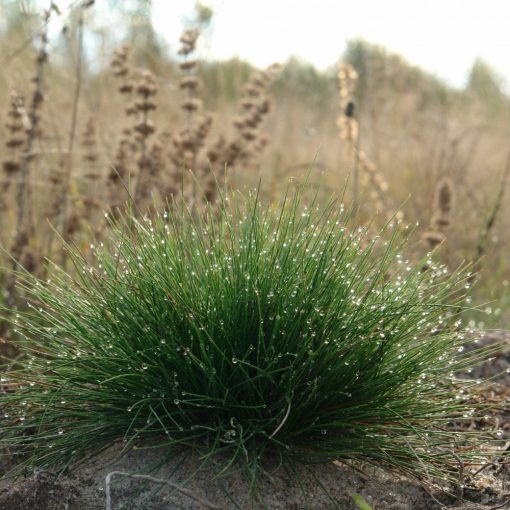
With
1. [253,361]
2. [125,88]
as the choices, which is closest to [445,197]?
[125,88]

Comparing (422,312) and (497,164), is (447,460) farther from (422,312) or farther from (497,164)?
(497,164)

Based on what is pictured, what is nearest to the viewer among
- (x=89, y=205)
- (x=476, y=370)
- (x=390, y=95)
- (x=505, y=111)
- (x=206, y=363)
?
(x=206, y=363)

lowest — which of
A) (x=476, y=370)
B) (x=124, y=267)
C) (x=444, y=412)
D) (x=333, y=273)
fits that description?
(x=476, y=370)

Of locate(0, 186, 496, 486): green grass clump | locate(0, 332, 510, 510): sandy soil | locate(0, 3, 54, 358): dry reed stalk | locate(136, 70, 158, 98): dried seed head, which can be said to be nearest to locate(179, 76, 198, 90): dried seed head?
locate(136, 70, 158, 98): dried seed head

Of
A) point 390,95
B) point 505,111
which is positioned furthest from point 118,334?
point 505,111

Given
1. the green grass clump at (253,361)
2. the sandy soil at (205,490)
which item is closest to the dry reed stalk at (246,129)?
the green grass clump at (253,361)

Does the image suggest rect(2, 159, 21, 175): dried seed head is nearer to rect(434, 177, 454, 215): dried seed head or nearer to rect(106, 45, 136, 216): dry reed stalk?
rect(106, 45, 136, 216): dry reed stalk

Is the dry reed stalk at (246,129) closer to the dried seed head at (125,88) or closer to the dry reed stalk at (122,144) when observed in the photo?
the dry reed stalk at (122,144)
